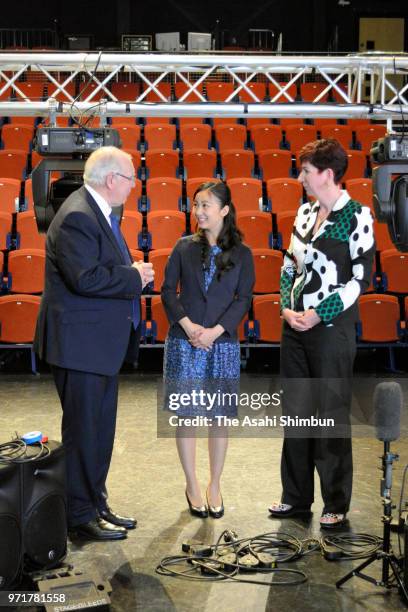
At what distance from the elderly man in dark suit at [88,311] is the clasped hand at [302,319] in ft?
1.96

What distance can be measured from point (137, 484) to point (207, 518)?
509mm

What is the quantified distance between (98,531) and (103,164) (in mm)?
1375

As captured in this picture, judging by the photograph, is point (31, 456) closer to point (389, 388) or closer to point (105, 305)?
point (105, 305)

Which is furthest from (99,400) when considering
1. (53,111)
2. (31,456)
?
(53,111)

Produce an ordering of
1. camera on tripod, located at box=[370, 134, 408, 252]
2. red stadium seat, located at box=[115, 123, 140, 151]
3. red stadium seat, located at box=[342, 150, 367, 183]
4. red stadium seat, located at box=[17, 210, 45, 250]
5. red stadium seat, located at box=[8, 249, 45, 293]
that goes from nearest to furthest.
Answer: camera on tripod, located at box=[370, 134, 408, 252]
red stadium seat, located at box=[8, 249, 45, 293]
red stadium seat, located at box=[17, 210, 45, 250]
red stadium seat, located at box=[342, 150, 367, 183]
red stadium seat, located at box=[115, 123, 140, 151]

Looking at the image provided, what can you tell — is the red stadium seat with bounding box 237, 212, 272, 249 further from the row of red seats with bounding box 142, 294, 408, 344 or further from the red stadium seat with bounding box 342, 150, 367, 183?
the red stadium seat with bounding box 342, 150, 367, 183

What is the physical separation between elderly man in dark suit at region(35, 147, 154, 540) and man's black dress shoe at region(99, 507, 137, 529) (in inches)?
3.5

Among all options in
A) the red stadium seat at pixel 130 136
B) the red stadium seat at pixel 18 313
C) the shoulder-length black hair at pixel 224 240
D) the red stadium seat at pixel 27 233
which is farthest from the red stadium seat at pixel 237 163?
the shoulder-length black hair at pixel 224 240

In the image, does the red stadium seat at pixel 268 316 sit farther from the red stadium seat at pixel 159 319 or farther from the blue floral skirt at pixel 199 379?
the blue floral skirt at pixel 199 379

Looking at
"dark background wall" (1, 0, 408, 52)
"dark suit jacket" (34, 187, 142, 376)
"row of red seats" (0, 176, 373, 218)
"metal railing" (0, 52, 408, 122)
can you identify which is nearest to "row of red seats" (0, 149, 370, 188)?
"row of red seats" (0, 176, 373, 218)

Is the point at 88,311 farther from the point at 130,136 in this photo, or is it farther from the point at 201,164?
the point at 130,136

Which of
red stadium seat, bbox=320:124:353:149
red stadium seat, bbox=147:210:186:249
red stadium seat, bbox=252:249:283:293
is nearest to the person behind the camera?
red stadium seat, bbox=252:249:283:293

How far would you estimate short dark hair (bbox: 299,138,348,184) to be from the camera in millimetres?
3279

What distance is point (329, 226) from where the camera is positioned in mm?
3326
